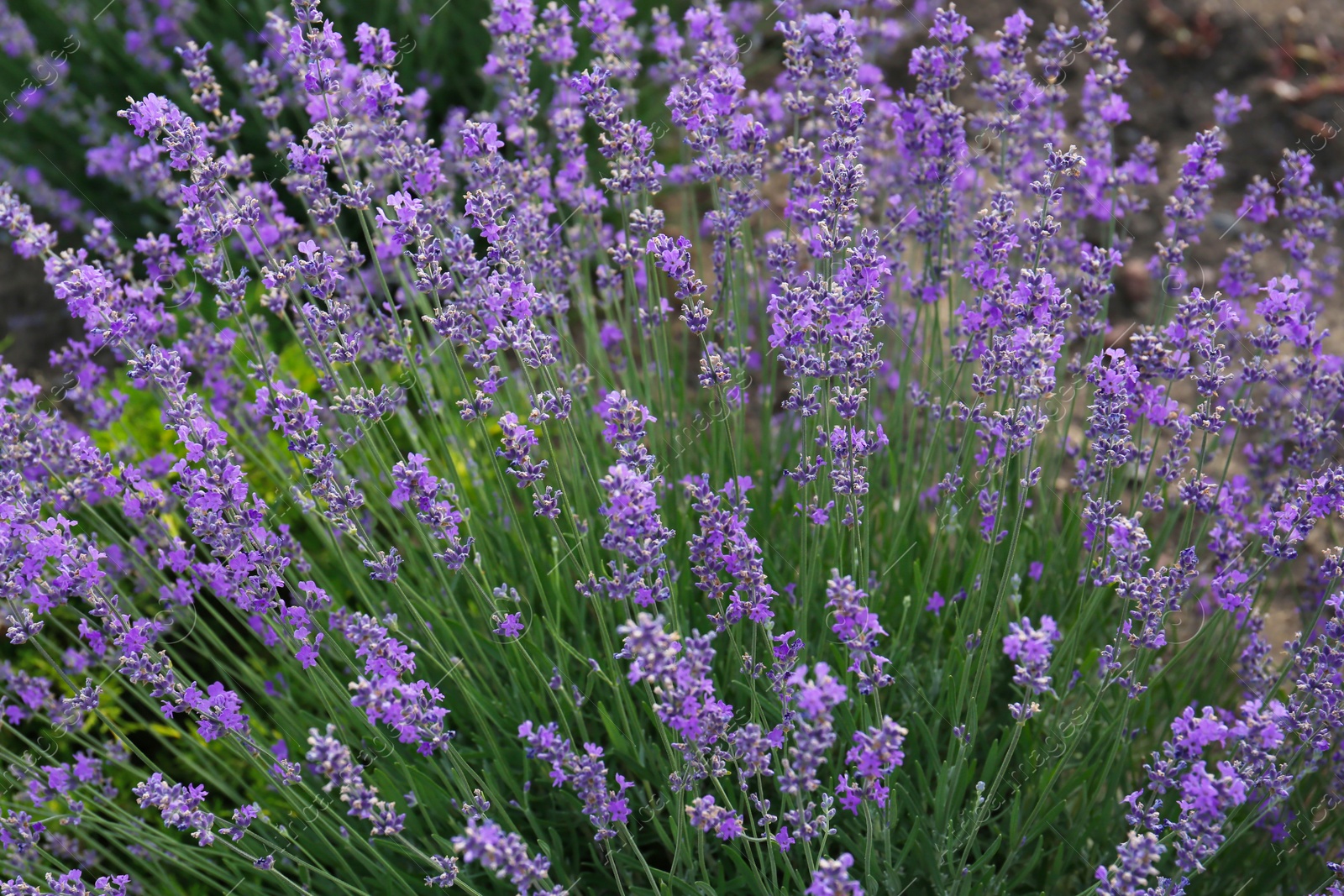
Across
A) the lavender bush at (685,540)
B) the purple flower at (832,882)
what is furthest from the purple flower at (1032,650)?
the purple flower at (832,882)

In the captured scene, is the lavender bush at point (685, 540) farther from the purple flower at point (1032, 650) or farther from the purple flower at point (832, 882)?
the purple flower at point (832, 882)

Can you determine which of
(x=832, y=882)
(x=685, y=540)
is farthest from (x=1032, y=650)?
(x=685, y=540)

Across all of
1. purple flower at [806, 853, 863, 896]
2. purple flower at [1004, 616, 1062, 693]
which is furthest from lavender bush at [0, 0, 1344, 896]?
purple flower at [806, 853, 863, 896]

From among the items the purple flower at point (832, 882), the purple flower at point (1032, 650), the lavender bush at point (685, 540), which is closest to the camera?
the purple flower at point (832, 882)

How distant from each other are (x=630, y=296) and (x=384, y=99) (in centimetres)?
111

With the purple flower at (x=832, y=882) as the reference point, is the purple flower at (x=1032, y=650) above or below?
above

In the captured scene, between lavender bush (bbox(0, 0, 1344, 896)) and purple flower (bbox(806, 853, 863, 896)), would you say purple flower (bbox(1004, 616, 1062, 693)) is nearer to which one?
lavender bush (bbox(0, 0, 1344, 896))

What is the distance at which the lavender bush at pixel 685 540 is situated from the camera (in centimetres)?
231

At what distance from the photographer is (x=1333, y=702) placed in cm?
239

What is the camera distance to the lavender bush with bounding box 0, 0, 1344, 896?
2.31m

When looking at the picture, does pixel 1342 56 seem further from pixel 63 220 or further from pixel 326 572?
pixel 63 220

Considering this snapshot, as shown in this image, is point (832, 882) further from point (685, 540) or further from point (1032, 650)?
point (685, 540)

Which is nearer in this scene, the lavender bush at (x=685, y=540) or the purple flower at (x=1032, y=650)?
the purple flower at (x=1032, y=650)

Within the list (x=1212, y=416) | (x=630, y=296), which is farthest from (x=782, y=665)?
(x=630, y=296)
